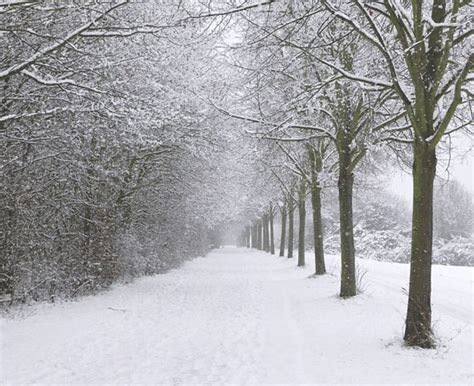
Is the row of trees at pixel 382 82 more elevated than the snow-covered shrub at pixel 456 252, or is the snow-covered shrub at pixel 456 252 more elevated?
the row of trees at pixel 382 82

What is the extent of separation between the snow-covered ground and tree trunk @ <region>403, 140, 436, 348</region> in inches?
18.0

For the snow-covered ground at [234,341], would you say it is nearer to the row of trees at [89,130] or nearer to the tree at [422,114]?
the tree at [422,114]

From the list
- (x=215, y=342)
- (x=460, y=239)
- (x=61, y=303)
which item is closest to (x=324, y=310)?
(x=215, y=342)

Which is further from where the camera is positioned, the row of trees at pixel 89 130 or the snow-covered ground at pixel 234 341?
the row of trees at pixel 89 130

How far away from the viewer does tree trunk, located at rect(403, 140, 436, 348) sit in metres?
6.58

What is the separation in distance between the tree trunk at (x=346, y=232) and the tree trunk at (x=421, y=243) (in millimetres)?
4532

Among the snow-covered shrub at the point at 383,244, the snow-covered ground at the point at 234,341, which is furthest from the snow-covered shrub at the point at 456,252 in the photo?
the snow-covered ground at the point at 234,341

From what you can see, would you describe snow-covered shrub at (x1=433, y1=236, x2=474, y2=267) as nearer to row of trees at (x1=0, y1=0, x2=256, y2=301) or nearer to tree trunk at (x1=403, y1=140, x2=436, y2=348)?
row of trees at (x1=0, y1=0, x2=256, y2=301)

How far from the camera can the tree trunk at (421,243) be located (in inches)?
259

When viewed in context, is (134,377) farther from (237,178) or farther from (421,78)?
(237,178)

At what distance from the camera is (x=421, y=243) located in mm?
6684

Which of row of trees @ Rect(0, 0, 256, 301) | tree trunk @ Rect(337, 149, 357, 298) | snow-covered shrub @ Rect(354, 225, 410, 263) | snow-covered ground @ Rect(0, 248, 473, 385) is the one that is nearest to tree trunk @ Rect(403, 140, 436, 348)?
snow-covered ground @ Rect(0, 248, 473, 385)

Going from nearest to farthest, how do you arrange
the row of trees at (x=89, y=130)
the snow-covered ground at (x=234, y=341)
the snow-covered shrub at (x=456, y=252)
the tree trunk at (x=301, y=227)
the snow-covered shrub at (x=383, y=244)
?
the snow-covered ground at (x=234, y=341) < the row of trees at (x=89, y=130) < the tree trunk at (x=301, y=227) < the snow-covered shrub at (x=456, y=252) < the snow-covered shrub at (x=383, y=244)

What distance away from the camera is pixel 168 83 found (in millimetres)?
13602
